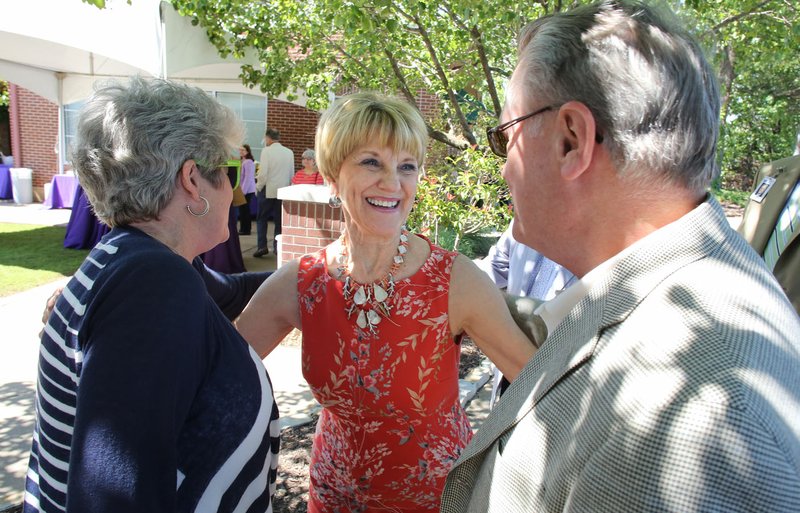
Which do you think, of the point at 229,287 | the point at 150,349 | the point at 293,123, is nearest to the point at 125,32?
the point at 229,287

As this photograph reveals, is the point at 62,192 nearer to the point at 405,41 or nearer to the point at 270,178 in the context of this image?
the point at 270,178

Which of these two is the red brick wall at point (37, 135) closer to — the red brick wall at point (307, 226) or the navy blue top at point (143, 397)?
the red brick wall at point (307, 226)

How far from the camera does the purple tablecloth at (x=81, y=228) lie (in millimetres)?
10359

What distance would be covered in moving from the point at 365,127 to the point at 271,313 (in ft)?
2.61

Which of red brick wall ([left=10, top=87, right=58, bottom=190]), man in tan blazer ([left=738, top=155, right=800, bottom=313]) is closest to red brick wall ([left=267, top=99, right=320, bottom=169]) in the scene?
red brick wall ([left=10, top=87, right=58, bottom=190])

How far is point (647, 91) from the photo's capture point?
995 millimetres

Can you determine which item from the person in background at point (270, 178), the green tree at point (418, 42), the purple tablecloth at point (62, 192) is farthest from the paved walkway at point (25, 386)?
the purple tablecloth at point (62, 192)

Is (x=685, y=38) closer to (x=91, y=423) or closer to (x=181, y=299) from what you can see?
(x=181, y=299)

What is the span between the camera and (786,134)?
81.9 ft

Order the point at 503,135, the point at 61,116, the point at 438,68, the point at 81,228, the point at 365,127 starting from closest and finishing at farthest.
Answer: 1. the point at 503,135
2. the point at 365,127
3. the point at 438,68
4. the point at 81,228
5. the point at 61,116

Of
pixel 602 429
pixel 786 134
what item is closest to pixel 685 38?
pixel 602 429

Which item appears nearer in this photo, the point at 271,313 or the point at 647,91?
the point at 647,91

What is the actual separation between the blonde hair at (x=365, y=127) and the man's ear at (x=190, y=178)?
70cm

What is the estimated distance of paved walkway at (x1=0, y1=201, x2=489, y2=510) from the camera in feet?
12.6
